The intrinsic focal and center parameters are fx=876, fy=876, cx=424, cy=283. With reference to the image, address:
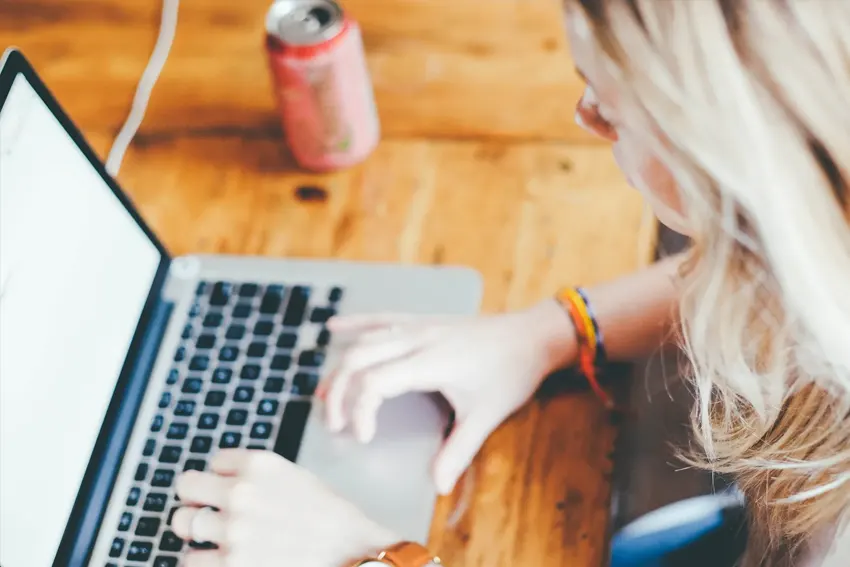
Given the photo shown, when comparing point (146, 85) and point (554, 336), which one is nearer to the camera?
point (554, 336)

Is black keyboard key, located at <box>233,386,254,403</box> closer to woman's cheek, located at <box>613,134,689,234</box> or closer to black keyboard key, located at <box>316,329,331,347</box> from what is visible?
black keyboard key, located at <box>316,329,331,347</box>

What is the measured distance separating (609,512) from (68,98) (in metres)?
0.71

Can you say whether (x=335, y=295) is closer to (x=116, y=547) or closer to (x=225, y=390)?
(x=225, y=390)

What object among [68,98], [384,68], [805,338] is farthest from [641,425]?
[68,98]

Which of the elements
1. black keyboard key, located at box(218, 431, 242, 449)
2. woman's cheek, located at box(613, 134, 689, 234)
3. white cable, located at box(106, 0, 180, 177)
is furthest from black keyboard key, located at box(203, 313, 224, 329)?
woman's cheek, located at box(613, 134, 689, 234)

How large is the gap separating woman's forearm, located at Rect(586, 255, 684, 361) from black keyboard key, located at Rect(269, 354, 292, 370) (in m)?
0.25

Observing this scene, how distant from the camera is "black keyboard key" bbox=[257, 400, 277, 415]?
0.68 metres

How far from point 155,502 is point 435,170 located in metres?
0.39

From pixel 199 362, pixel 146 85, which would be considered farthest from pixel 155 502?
pixel 146 85

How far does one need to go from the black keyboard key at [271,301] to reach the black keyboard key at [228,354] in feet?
0.13

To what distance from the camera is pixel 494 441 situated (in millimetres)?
676

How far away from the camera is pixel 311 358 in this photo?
708mm

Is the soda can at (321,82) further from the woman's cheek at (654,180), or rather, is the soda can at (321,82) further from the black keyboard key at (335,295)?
the woman's cheek at (654,180)

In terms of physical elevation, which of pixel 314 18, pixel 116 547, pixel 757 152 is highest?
pixel 757 152
